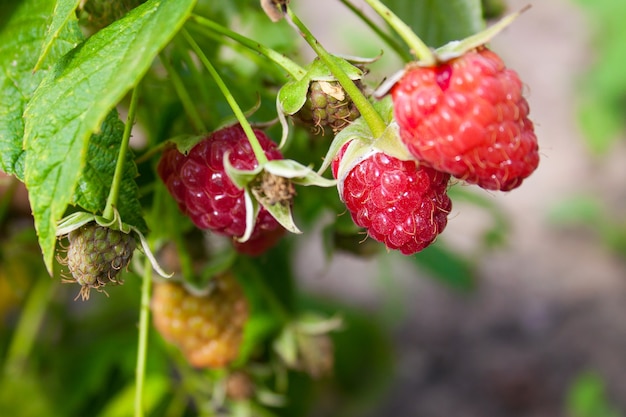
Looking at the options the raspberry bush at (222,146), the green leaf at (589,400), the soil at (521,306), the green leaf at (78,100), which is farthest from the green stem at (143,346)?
the green leaf at (589,400)

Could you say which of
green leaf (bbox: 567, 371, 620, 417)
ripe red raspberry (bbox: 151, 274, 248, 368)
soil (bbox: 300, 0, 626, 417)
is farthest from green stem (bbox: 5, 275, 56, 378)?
green leaf (bbox: 567, 371, 620, 417)

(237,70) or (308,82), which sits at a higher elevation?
(308,82)

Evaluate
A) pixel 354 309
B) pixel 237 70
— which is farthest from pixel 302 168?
pixel 354 309

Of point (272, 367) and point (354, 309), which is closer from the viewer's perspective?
point (272, 367)

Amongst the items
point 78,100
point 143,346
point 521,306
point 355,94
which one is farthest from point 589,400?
point 78,100

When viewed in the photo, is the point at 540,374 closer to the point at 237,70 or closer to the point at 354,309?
the point at 354,309

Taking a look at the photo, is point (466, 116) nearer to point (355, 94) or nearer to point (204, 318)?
point (355, 94)
